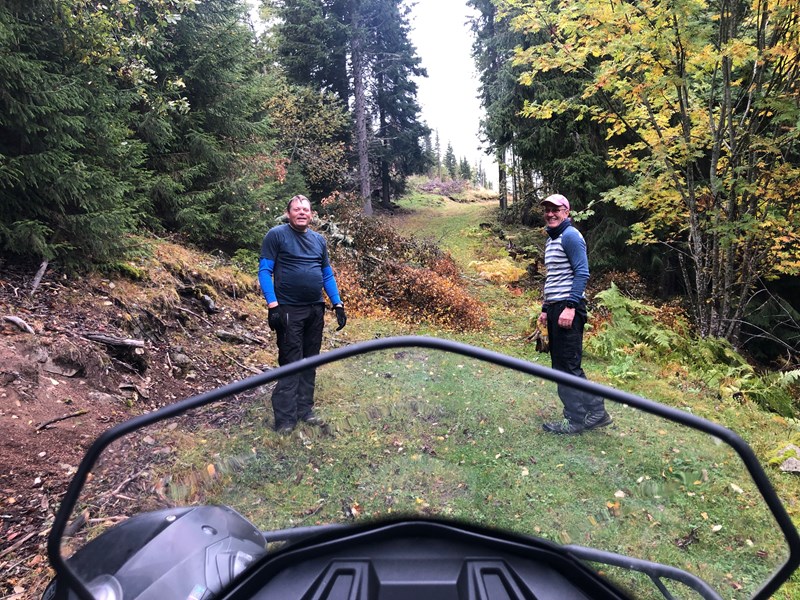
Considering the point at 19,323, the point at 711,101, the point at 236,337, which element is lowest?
the point at 236,337

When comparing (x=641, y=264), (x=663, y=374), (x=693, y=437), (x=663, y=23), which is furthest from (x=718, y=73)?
Answer: (x=693, y=437)

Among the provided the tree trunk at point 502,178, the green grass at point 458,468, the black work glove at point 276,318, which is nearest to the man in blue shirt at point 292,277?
the black work glove at point 276,318

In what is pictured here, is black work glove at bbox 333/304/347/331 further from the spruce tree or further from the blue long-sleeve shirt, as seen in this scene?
the spruce tree

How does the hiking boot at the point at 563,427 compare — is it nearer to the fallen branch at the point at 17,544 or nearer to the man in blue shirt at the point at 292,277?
the fallen branch at the point at 17,544

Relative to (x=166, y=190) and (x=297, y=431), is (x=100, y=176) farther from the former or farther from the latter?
(x=297, y=431)

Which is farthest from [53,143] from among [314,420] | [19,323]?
[314,420]

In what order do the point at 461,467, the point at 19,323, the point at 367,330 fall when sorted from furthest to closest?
1. the point at 367,330
2. the point at 19,323
3. the point at 461,467

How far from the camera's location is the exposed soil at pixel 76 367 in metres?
2.97

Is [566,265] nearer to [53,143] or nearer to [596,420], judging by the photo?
[596,420]

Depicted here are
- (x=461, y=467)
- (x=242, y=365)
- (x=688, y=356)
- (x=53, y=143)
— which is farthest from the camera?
(x=688, y=356)

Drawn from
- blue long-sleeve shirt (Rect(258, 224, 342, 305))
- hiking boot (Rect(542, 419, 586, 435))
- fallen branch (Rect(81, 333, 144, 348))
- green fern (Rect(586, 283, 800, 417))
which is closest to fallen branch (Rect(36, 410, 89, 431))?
fallen branch (Rect(81, 333, 144, 348))

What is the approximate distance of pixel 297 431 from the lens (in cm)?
113

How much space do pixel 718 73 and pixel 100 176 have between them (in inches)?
348

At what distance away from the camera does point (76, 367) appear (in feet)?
14.6
